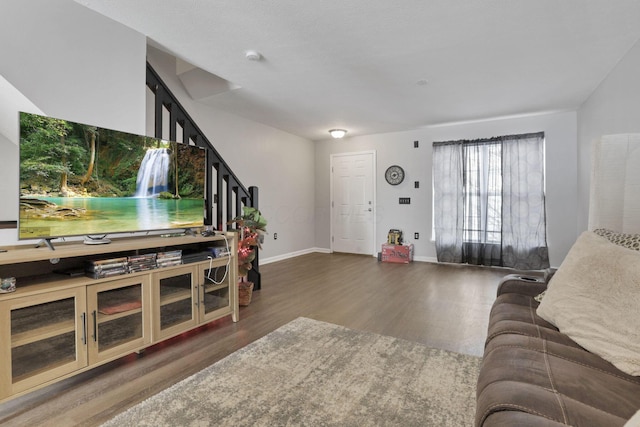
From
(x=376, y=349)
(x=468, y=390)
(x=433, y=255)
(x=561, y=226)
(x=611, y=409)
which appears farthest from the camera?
(x=433, y=255)

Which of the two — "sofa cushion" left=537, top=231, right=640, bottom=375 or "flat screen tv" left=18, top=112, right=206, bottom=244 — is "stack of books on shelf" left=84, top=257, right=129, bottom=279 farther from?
"sofa cushion" left=537, top=231, right=640, bottom=375

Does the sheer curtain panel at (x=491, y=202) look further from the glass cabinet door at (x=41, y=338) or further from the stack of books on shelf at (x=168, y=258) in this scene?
the glass cabinet door at (x=41, y=338)

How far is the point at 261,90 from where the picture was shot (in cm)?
363

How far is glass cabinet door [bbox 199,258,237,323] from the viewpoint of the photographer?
2402 millimetres

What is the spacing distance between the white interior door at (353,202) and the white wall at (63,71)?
414 cm

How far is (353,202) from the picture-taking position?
620 centimetres

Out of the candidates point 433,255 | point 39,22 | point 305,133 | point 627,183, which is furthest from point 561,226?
point 39,22

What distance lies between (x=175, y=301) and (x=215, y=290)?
0.37 metres

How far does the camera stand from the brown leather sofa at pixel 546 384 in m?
0.83

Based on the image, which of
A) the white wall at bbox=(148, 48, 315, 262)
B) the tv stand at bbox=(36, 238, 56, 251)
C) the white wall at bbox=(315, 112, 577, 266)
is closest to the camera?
the tv stand at bbox=(36, 238, 56, 251)

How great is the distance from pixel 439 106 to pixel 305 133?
2532mm

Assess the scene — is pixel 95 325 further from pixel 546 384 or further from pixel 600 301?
pixel 600 301

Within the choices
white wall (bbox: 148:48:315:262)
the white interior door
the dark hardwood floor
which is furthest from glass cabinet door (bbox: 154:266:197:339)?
the white interior door

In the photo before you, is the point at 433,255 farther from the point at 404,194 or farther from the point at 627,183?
the point at 627,183
